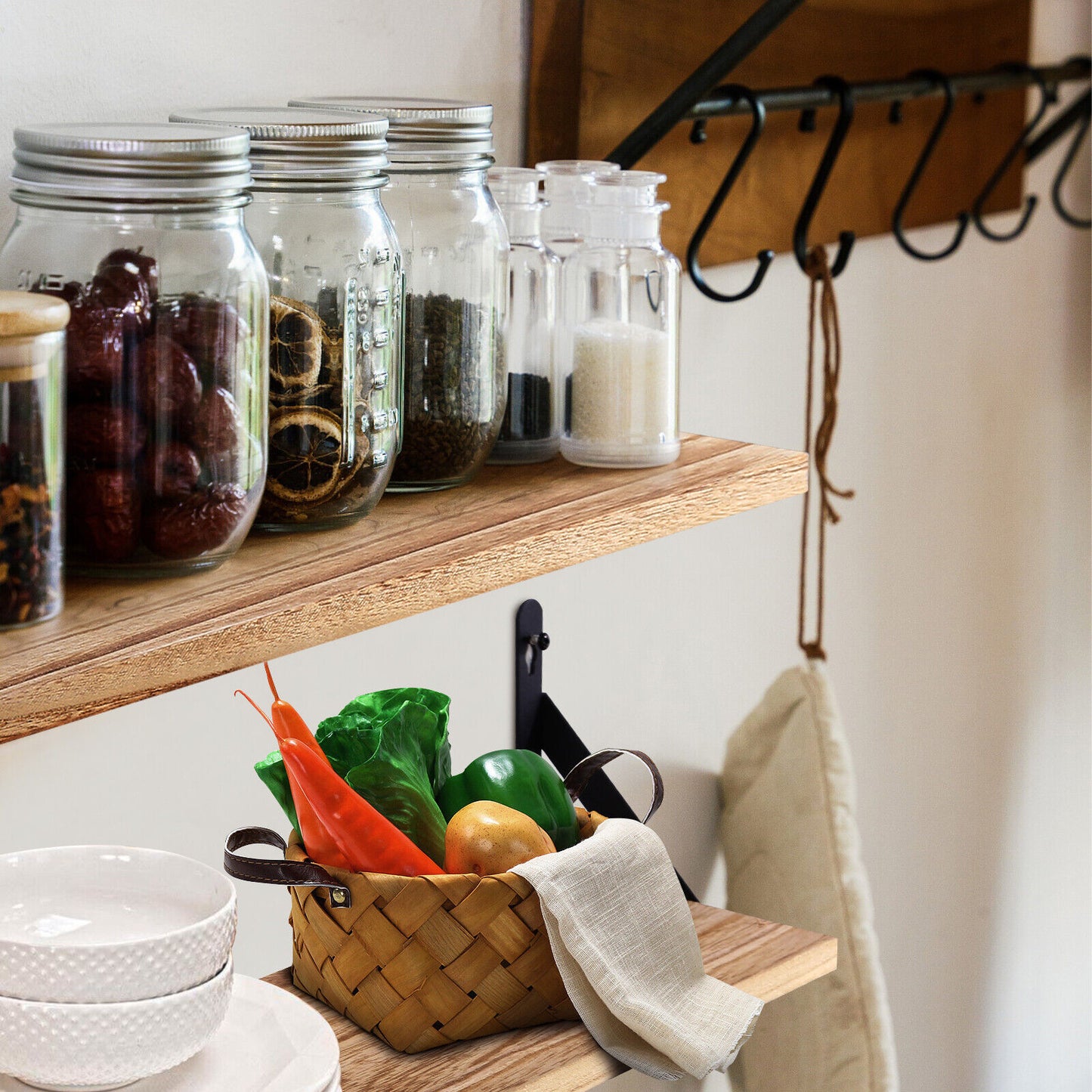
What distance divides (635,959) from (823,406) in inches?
24.9

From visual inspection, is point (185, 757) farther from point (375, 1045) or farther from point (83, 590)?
point (83, 590)

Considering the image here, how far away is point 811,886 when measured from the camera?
1.11 metres

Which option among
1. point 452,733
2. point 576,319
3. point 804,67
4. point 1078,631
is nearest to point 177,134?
point 576,319

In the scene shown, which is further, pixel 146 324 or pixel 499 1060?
pixel 499 1060

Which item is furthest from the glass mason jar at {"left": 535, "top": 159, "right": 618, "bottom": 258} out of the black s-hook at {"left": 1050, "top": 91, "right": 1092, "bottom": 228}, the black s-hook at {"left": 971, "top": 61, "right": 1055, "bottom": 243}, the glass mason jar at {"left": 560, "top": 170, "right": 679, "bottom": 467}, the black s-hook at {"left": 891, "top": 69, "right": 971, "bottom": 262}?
the black s-hook at {"left": 1050, "top": 91, "right": 1092, "bottom": 228}

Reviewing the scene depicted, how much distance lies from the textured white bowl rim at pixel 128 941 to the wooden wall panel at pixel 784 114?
0.48m

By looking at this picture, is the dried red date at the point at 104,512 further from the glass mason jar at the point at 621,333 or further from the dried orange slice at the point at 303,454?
the glass mason jar at the point at 621,333

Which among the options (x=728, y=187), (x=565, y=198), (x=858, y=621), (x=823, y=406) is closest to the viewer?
(x=565, y=198)

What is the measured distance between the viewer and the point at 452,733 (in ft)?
3.12

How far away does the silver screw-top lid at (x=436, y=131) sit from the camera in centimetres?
64

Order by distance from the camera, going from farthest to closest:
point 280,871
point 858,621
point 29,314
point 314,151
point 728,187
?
point 858,621 < point 728,187 < point 280,871 < point 314,151 < point 29,314

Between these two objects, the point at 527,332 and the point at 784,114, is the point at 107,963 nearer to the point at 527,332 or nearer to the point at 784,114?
the point at 527,332

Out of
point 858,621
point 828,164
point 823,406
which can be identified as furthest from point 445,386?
point 858,621

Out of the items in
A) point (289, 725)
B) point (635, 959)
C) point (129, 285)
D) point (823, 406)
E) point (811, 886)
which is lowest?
point (811, 886)
